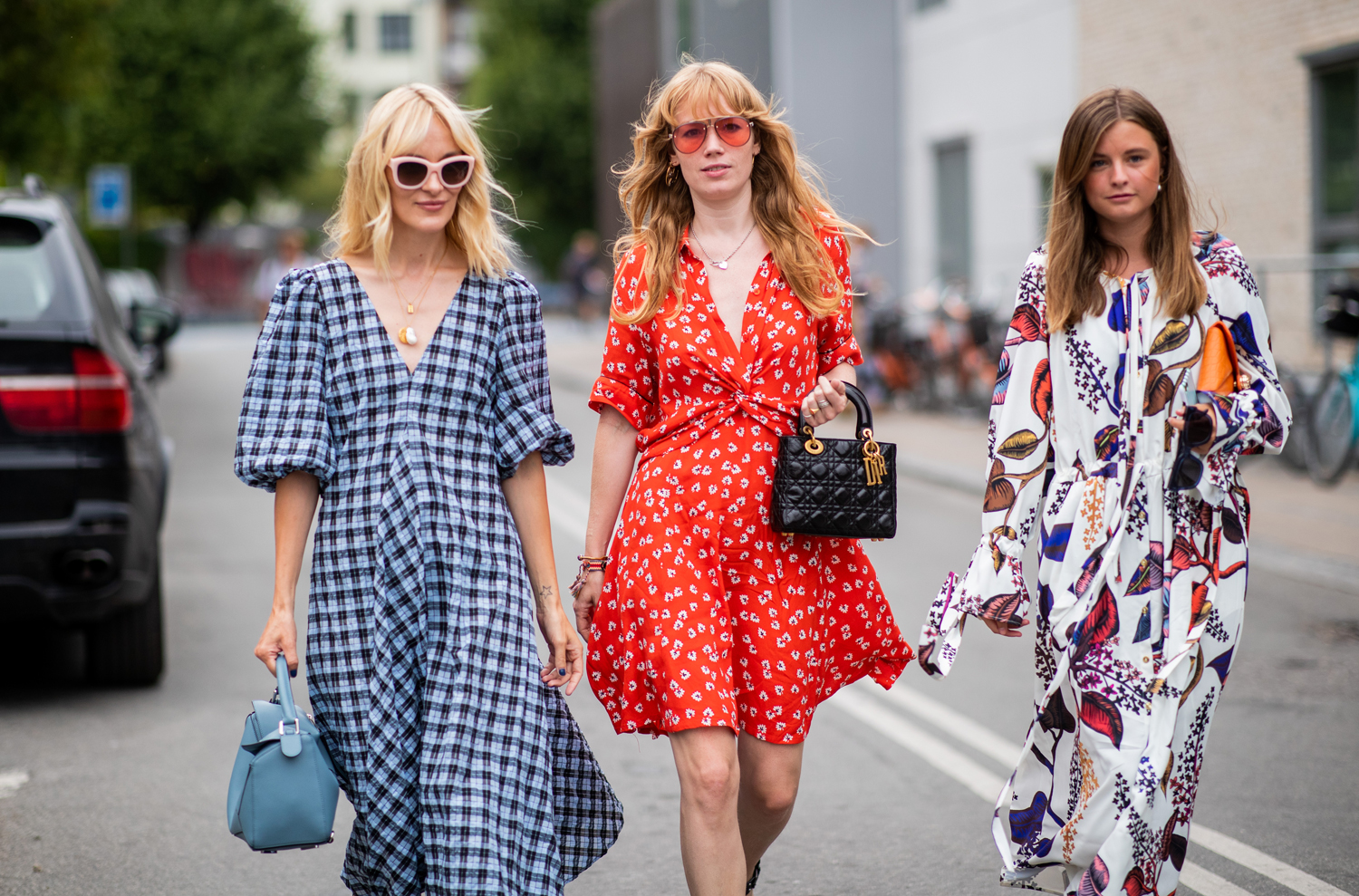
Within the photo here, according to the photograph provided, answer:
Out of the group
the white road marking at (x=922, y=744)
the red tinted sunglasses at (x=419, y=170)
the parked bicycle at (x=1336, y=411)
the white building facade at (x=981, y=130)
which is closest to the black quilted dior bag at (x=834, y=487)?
the red tinted sunglasses at (x=419, y=170)

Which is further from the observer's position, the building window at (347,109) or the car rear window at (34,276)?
the building window at (347,109)

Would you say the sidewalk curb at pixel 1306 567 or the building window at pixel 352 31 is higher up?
the building window at pixel 352 31

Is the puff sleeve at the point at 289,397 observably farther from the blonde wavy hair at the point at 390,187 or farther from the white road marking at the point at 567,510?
the white road marking at the point at 567,510

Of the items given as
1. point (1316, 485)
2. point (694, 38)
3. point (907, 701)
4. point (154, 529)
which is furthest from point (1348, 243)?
point (694, 38)

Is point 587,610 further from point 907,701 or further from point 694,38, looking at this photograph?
point 694,38

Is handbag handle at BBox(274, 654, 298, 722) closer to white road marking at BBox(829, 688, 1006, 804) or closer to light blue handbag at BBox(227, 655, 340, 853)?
light blue handbag at BBox(227, 655, 340, 853)

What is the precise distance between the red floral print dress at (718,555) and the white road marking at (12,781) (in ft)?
8.39

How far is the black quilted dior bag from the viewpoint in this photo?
308 cm

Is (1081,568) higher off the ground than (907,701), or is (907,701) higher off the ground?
(1081,568)

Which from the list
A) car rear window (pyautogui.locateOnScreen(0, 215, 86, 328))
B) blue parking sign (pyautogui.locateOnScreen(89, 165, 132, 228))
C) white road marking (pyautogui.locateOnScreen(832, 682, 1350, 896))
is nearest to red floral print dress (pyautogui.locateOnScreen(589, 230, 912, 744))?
white road marking (pyautogui.locateOnScreen(832, 682, 1350, 896))

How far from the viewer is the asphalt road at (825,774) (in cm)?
409

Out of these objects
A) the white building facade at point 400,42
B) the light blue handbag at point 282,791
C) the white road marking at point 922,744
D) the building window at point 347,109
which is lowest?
the white road marking at point 922,744

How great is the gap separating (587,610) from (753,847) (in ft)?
2.11

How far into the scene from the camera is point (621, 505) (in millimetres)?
3383
